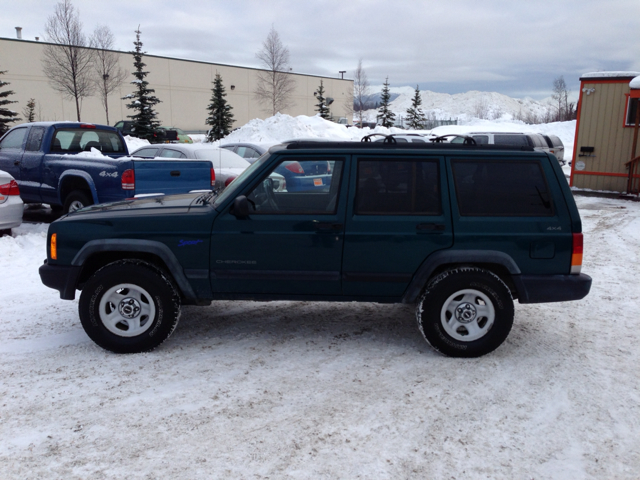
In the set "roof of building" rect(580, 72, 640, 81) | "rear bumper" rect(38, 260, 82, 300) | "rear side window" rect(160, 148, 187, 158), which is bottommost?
"rear bumper" rect(38, 260, 82, 300)

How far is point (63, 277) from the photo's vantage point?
4645 mm

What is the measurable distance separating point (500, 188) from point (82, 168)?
7.09 metres

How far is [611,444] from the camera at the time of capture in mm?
3422

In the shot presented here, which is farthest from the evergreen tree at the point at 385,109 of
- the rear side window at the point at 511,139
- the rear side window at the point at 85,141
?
the rear side window at the point at 85,141

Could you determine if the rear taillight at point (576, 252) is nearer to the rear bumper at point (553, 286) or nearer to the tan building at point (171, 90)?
the rear bumper at point (553, 286)

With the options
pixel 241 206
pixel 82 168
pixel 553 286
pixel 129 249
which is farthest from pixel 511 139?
pixel 129 249

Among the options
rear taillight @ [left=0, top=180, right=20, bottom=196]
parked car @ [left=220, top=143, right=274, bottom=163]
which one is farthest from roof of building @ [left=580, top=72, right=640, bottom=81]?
rear taillight @ [left=0, top=180, right=20, bottom=196]

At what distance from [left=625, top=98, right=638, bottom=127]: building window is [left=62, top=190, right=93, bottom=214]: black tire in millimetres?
14513

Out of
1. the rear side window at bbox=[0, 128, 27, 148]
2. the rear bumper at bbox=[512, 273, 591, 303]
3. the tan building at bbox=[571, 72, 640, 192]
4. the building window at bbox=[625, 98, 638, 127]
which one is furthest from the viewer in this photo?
the tan building at bbox=[571, 72, 640, 192]

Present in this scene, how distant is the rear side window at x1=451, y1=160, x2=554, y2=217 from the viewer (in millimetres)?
4582

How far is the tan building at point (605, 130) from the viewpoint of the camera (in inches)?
623

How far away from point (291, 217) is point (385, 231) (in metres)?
0.79

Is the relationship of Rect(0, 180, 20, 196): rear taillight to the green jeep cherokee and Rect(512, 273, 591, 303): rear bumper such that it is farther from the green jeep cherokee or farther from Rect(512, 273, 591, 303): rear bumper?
Rect(512, 273, 591, 303): rear bumper

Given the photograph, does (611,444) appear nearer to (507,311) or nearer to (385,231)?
(507,311)
